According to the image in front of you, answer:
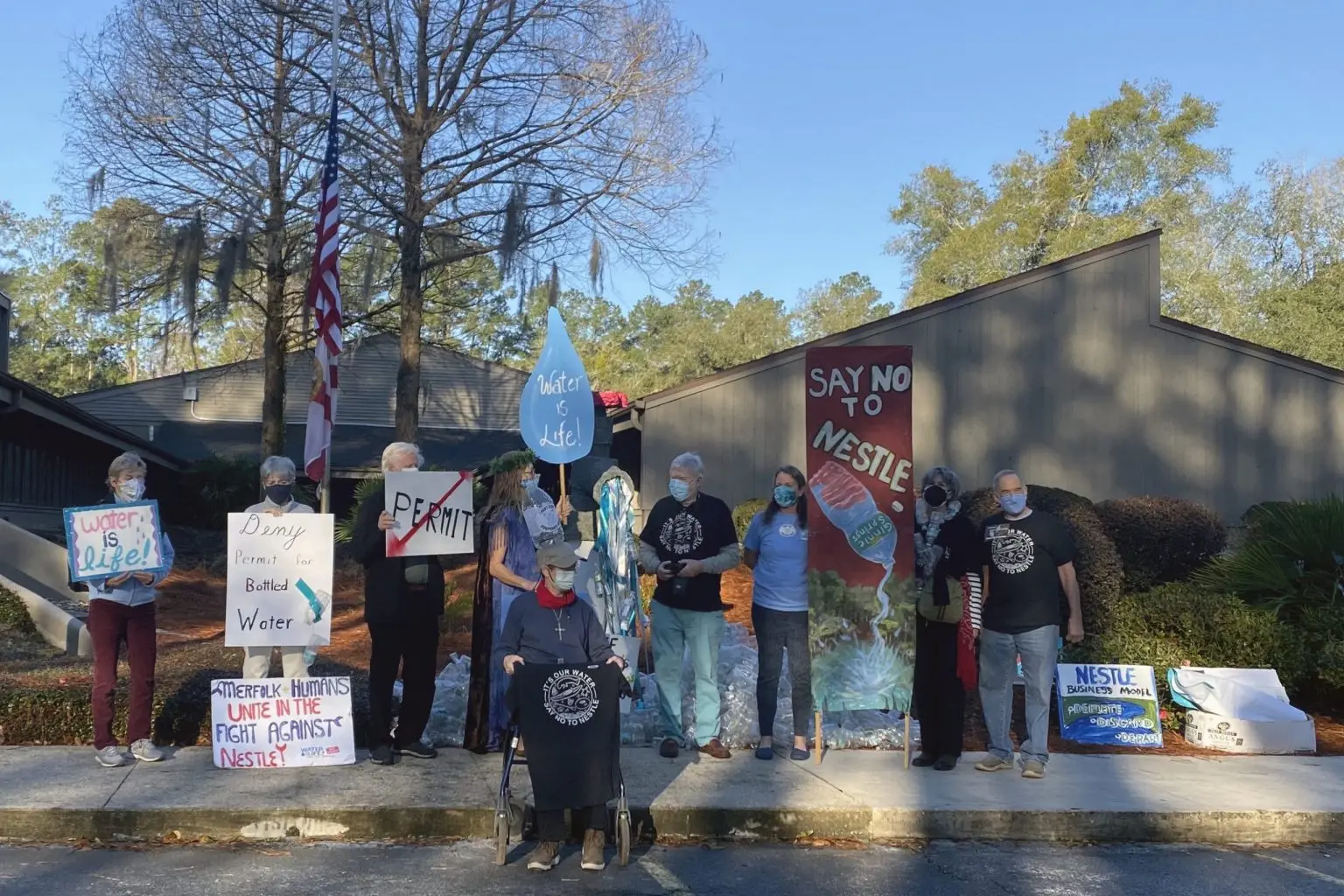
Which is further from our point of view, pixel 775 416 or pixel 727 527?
pixel 775 416

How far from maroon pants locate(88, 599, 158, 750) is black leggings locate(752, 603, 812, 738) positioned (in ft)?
12.2

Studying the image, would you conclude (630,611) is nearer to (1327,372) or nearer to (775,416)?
(775,416)

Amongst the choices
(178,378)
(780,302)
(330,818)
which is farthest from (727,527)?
(780,302)

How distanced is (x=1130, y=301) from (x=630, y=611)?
14.7 meters

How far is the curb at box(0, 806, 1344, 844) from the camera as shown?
20.4 ft

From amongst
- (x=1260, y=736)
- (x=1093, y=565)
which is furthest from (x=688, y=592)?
(x=1260, y=736)

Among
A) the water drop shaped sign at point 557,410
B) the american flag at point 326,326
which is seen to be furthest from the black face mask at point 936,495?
the american flag at point 326,326

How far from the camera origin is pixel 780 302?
2854 inches

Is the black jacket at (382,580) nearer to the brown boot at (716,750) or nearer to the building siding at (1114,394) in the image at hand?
the brown boot at (716,750)

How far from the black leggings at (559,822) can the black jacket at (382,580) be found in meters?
1.89

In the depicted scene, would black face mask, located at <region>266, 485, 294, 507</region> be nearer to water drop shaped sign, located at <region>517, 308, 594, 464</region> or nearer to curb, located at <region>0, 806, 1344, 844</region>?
water drop shaped sign, located at <region>517, 308, 594, 464</region>

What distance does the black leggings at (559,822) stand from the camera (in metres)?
5.79

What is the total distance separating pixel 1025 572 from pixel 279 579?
458 cm

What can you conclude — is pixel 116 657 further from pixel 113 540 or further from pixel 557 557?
pixel 557 557
